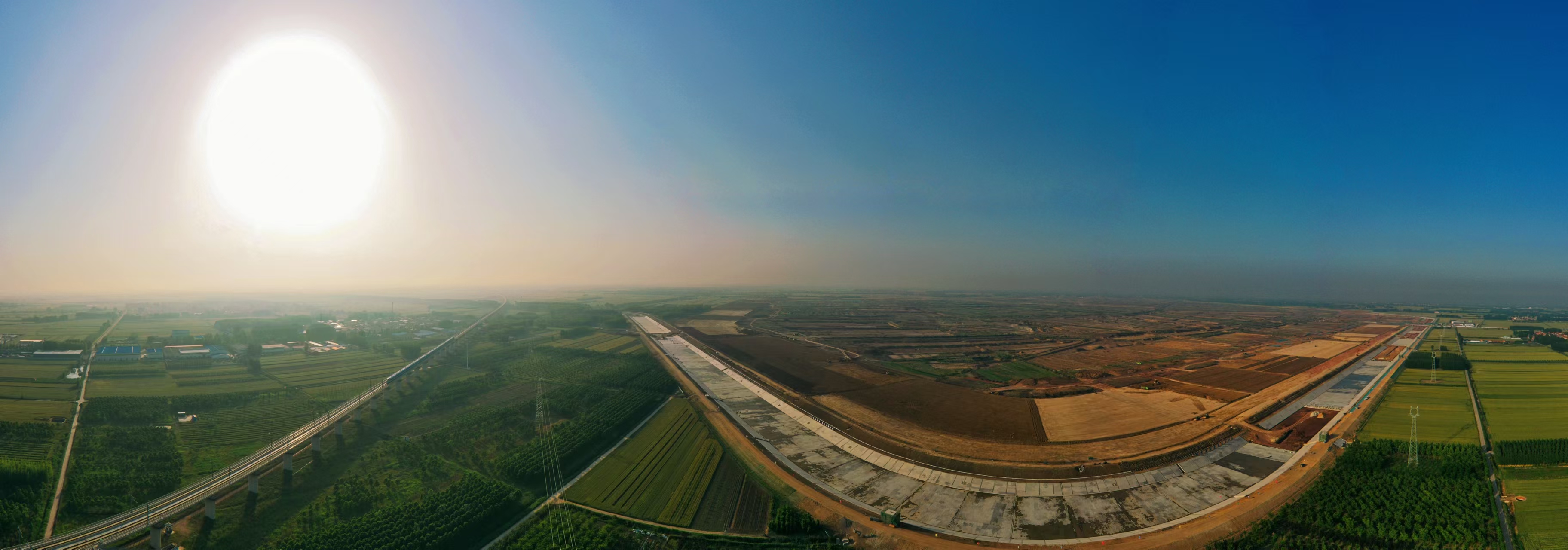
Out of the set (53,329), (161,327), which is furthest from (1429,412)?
(53,329)

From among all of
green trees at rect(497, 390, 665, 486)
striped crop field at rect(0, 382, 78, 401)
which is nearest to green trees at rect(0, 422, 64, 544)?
striped crop field at rect(0, 382, 78, 401)

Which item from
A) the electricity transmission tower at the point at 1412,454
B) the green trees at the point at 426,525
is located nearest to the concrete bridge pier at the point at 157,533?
the green trees at the point at 426,525

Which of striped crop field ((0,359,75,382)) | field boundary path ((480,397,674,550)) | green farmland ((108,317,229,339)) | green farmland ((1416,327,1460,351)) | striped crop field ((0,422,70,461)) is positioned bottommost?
field boundary path ((480,397,674,550))

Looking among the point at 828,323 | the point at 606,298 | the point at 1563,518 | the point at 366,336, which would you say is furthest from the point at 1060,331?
the point at 606,298

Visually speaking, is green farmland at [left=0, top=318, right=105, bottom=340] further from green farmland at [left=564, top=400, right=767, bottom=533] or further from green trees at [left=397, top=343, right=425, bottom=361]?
green farmland at [left=564, top=400, right=767, bottom=533]

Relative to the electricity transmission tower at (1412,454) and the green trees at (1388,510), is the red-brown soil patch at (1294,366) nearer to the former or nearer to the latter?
the electricity transmission tower at (1412,454)
